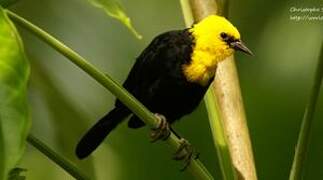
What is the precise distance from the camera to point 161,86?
1.78m

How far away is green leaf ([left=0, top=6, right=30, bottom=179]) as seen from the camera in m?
0.60

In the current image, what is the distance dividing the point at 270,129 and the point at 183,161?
0.68 ft

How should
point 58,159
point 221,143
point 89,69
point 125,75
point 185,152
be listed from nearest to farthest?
1. point 89,69
2. point 58,159
3. point 221,143
4. point 185,152
5. point 125,75

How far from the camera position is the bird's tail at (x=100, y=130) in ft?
5.75

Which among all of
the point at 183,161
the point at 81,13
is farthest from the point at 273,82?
the point at 81,13

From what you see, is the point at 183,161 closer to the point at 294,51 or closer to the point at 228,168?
the point at 228,168

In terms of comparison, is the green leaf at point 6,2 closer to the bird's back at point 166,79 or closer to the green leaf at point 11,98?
the green leaf at point 11,98

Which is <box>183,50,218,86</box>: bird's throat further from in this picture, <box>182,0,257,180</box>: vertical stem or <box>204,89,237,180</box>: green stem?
<box>204,89,237,180</box>: green stem

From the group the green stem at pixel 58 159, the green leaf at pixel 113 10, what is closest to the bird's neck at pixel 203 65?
the green stem at pixel 58 159

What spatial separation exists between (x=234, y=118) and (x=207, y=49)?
19.2 inches

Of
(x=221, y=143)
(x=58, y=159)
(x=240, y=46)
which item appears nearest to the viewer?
(x=58, y=159)

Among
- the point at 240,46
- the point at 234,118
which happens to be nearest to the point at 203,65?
the point at 240,46

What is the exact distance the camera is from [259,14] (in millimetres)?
1618

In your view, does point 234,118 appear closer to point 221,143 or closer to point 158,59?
point 221,143
